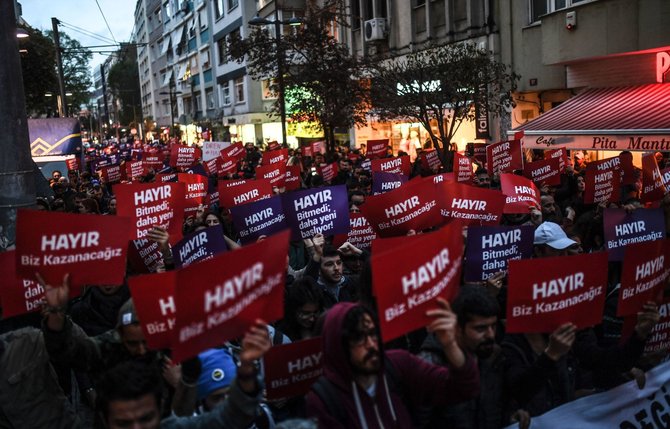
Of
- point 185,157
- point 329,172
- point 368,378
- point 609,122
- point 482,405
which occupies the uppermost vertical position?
point 609,122

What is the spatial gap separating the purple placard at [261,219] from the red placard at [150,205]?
0.60 m

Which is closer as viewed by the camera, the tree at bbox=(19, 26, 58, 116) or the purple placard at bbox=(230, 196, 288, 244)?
the purple placard at bbox=(230, 196, 288, 244)

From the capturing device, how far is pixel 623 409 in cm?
418

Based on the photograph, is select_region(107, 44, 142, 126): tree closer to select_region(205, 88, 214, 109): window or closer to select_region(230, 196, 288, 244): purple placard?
select_region(205, 88, 214, 109): window

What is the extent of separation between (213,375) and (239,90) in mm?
44306

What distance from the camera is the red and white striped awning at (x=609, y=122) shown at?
12.5m

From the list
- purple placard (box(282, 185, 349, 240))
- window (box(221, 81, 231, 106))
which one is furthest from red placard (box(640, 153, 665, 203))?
window (box(221, 81, 231, 106))

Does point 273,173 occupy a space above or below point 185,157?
below

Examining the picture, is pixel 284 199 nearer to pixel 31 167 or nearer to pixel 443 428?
pixel 31 167

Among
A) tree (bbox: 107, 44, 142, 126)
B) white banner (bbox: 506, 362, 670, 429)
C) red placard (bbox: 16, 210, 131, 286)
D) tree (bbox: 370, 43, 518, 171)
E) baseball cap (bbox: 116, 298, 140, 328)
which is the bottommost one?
white banner (bbox: 506, 362, 670, 429)

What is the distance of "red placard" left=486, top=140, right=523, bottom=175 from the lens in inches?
463

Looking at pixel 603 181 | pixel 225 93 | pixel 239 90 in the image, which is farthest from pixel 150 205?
pixel 225 93

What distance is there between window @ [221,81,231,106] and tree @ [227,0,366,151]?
89.1ft

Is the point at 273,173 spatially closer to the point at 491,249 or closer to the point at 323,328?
the point at 491,249
